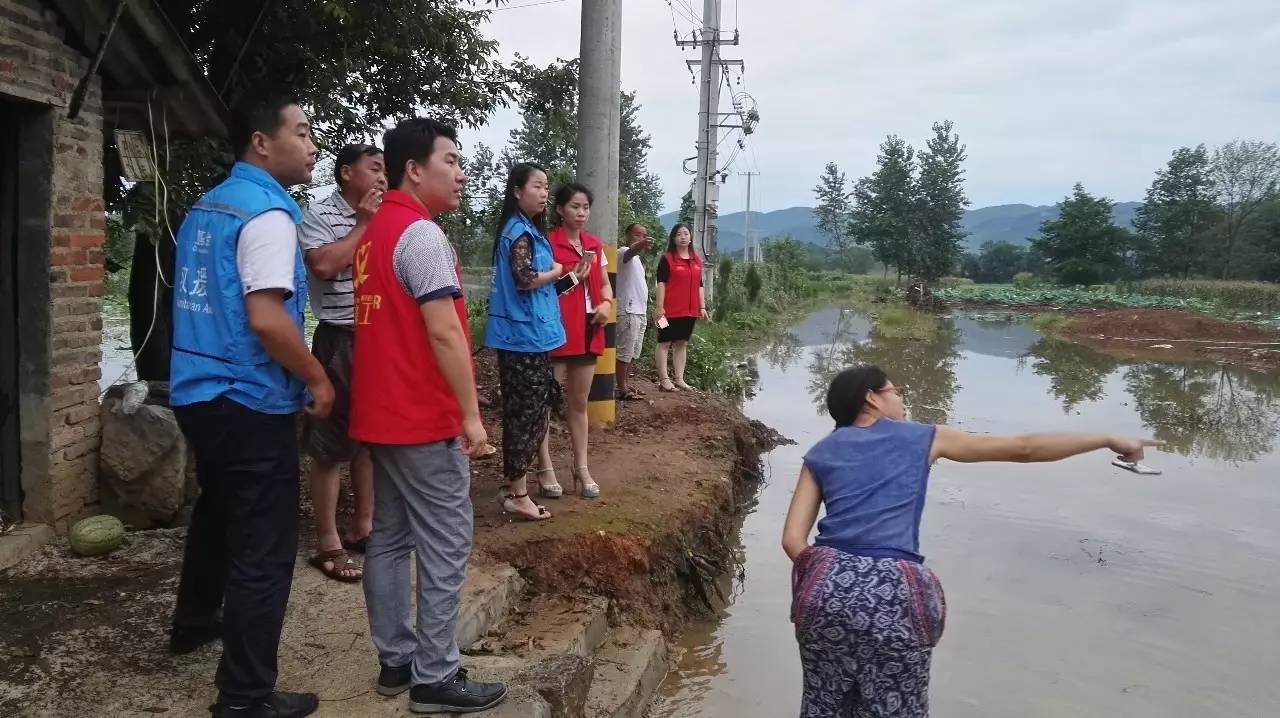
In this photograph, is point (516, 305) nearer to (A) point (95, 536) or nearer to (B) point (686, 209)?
(A) point (95, 536)

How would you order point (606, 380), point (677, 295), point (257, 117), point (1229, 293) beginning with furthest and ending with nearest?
point (1229, 293) → point (677, 295) → point (606, 380) → point (257, 117)

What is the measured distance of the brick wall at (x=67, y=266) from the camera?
12.6 feet

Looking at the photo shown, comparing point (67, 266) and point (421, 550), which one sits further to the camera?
point (67, 266)

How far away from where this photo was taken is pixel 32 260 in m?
3.91

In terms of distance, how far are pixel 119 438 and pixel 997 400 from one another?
1104cm

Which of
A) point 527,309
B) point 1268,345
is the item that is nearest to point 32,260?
point 527,309

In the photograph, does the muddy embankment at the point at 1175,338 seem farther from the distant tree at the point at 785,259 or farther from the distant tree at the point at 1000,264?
the distant tree at the point at 1000,264

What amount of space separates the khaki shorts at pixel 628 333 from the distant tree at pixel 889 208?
43.5 m

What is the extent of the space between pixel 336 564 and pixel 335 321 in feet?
3.29

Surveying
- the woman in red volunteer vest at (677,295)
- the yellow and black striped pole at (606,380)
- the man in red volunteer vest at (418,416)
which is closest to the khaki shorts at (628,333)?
the woman in red volunteer vest at (677,295)

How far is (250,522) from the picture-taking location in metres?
2.56

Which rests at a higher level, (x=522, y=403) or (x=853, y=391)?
(x=853, y=391)

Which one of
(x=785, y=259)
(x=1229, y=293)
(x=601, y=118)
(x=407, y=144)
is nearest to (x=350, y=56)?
(x=601, y=118)

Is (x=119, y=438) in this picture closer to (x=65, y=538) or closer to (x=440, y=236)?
(x=65, y=538)
